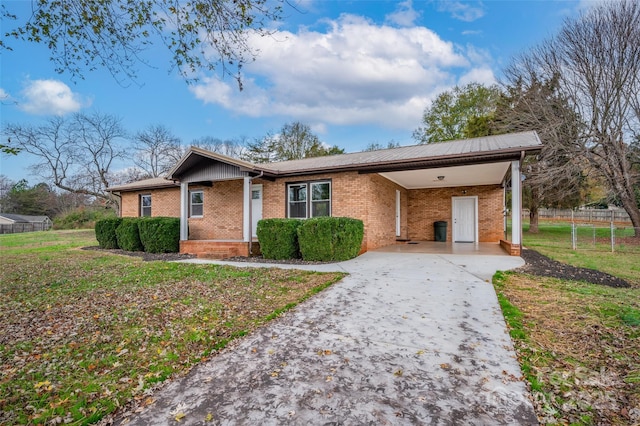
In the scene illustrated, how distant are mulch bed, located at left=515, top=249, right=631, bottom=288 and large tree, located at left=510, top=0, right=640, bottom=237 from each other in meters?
10.6

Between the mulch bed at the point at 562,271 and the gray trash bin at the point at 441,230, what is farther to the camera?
the gray trash bin at the point at 441,230

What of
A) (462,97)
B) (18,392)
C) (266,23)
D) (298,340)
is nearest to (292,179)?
(266,23)

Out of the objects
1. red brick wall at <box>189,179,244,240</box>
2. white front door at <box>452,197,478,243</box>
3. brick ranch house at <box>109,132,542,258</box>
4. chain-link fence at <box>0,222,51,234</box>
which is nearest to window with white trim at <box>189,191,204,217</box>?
brick ranch house at <box>109,132,542,258</box>

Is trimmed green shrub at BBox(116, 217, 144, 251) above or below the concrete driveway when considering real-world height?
above

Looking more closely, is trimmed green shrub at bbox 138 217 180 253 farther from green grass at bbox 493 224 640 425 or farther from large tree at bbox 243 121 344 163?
large tree at bbox 243 121 344 163

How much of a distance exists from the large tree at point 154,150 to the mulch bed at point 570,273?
99.6 feet

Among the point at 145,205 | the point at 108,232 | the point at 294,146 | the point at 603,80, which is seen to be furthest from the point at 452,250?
the point at 294,146

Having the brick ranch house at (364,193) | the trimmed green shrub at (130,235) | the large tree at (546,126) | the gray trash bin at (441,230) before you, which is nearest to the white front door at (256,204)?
the brick ranch house at (364,193)

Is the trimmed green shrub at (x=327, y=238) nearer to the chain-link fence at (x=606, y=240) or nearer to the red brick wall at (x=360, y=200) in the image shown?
the red brick wall at (x=360, y=200)

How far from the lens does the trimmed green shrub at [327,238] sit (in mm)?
8617

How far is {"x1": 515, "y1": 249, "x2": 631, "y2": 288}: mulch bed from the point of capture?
19.4 ft

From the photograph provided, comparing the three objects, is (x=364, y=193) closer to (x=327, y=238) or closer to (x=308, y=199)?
(x=308, y=199)

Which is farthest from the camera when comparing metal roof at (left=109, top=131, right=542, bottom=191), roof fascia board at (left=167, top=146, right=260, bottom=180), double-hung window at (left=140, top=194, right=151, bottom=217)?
double-hung window at (left=140, top=194, right=151, bottom=217)

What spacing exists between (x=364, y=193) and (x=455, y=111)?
818 inches
